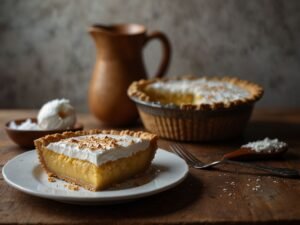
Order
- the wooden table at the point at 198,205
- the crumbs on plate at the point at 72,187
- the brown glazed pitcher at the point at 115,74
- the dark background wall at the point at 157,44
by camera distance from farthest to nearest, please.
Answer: the dark background wall at the point at 157,44 → the brown glazed pitcher at the point at 115,74 → the crumbs on plate at the point at 72,187 → the wooden table at the point at 198,205

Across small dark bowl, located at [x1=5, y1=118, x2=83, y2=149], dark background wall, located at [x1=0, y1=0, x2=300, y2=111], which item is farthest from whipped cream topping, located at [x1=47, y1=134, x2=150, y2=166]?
dark background wall, located at [x1=0, y1=0, x2=300, y2=111]

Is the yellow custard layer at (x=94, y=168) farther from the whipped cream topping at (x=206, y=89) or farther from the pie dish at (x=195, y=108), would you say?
the whipped cream topping at (x=206, y=89)

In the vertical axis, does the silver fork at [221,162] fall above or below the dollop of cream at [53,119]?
below

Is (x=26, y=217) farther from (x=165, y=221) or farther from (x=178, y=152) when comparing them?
(x=178, y=152)

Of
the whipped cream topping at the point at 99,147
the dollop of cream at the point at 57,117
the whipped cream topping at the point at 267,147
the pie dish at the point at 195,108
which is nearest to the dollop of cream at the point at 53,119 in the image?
the dollop of cream at the point at 57,117

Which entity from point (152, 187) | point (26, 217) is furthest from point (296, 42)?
point (26, 217)

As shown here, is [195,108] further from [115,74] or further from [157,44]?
[157,44]

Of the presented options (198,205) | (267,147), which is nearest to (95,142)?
(198,205)
